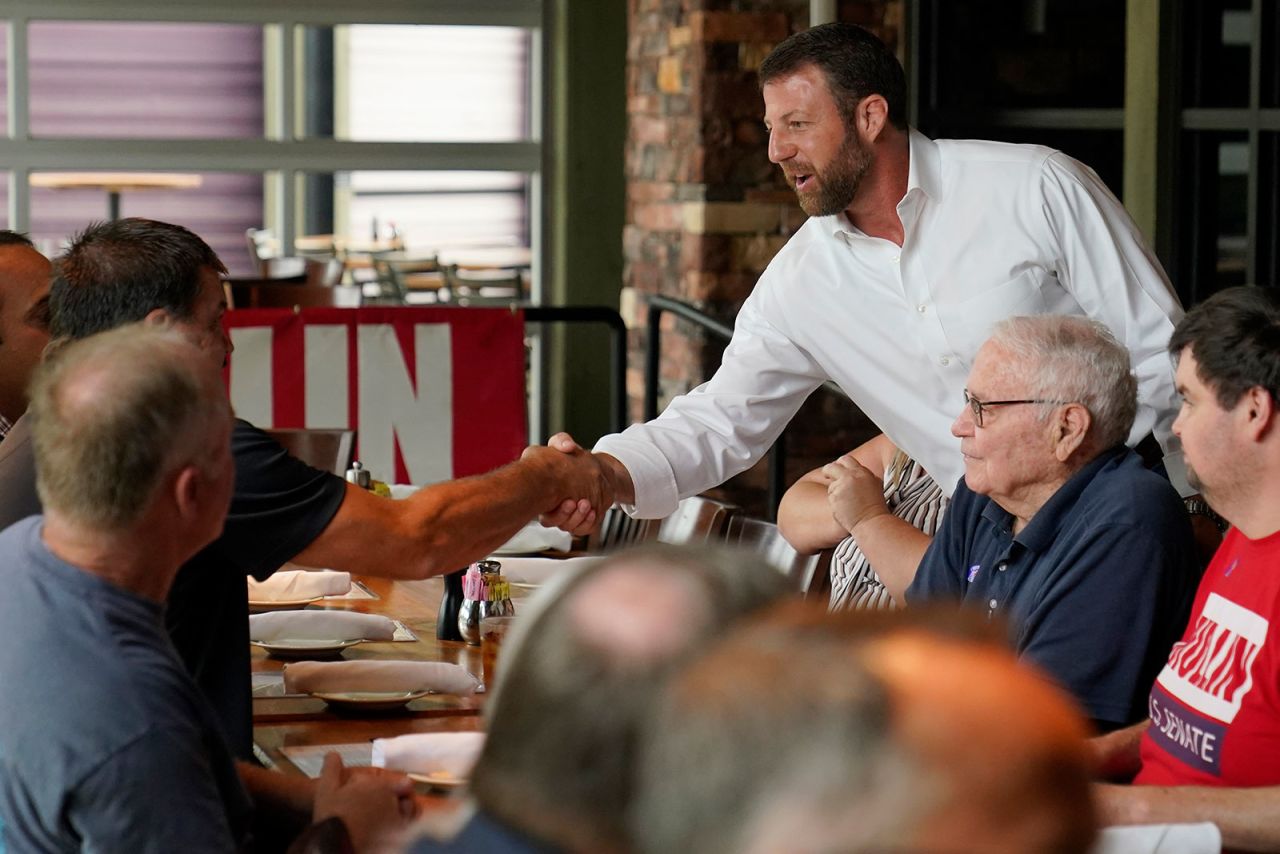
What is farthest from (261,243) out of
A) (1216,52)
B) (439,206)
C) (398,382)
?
(1216,52)

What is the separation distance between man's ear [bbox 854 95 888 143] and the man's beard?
21 mm

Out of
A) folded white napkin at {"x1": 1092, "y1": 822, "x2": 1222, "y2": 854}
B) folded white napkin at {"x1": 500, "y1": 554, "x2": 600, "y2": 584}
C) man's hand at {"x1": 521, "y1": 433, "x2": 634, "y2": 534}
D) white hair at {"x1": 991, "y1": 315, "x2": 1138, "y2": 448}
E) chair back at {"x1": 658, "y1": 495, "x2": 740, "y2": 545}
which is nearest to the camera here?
folded white napkin at {"x1": 1092, "y1": 822, "x2": 1222, "y2": 854}

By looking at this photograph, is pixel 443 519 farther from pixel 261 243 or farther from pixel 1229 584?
pixel 261 243

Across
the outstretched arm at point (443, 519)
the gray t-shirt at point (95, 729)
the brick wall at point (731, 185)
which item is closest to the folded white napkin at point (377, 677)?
the outstretched arm at point (443, 519)

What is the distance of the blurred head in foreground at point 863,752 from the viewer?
662 millimetres

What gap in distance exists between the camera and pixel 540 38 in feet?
23.9

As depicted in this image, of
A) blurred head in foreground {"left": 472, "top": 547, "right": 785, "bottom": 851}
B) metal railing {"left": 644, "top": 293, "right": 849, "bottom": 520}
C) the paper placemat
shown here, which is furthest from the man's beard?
blurred head in foreground {"left": 472, "top": 547, "right": 785, "bottom": 851}

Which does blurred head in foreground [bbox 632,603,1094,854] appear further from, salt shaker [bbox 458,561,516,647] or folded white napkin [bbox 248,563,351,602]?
folded white napkin [bbox 248,563,351,602]

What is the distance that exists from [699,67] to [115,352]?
159 inches

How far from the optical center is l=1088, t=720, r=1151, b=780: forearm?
2.26 meters

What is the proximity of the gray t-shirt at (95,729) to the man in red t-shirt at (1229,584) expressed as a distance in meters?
0.99

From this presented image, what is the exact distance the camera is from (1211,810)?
1.93 metres

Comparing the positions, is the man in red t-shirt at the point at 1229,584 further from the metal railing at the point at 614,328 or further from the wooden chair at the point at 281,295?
the wooden chair at the point at 281,295

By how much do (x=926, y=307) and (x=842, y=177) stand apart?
27cm
